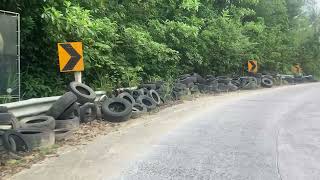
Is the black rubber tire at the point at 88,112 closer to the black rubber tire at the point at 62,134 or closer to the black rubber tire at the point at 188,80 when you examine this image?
the black rubber tire at the point at 62,134

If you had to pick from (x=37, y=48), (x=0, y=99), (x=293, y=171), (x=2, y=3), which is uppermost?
(x=2, y=3)

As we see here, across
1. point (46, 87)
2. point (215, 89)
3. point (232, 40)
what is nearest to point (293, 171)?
point (46, 87)

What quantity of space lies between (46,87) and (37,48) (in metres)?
1.21

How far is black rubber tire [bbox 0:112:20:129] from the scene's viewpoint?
8.25m

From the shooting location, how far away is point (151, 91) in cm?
1570

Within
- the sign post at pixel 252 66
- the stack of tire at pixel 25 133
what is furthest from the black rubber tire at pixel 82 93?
the sign post at pixel 252 66

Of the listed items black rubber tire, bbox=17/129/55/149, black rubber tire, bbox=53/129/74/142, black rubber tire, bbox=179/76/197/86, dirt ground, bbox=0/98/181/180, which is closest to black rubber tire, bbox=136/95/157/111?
dirt ground, bbox=0/98/181/180

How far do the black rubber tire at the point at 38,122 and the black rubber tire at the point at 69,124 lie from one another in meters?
0.31

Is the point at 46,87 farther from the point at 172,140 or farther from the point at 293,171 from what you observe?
the point at 293,171

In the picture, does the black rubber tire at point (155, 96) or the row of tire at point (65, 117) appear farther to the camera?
the black rubber tire at point (155, 96)

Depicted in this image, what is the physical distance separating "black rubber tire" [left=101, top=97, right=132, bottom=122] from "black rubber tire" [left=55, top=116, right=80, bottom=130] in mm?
1628

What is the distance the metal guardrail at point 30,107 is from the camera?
9281mm

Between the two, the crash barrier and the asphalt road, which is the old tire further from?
the asphalt road

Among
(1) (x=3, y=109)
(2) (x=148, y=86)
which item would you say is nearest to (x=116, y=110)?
(2) (x=148, y=86)
